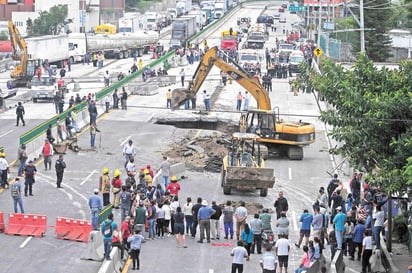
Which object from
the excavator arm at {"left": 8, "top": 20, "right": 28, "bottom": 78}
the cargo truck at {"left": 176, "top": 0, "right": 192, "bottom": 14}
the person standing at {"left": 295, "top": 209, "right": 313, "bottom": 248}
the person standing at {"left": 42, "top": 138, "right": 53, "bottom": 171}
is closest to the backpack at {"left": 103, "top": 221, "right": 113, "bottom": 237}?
the person standing at {"left": 295, "top": 209, "right": 313, "bottom": 248}

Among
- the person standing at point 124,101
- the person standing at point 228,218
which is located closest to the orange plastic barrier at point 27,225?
the person standing at point 228,218

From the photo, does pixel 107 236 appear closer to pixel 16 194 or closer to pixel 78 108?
pixel 16 194

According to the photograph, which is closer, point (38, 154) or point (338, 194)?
point (338, 194)

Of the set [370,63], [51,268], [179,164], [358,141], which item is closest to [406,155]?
[358,141]

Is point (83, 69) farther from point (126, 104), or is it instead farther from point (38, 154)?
point (38, 154)

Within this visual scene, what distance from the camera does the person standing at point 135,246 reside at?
2589cm

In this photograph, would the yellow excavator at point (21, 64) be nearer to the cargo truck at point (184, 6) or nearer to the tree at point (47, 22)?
the tree at point (47, 22)

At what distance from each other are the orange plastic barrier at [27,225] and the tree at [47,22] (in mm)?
86938

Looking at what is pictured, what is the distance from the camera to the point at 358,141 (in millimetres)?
26719

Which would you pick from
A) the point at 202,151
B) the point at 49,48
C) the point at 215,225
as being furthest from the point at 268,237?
the point at 49,48

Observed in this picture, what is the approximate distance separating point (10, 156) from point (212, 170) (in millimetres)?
7935

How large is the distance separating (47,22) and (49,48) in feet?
120

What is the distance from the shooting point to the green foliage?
82.8 ft

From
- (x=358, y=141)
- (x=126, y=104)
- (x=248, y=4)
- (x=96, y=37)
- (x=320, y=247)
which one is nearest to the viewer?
(x=320, y=247)
